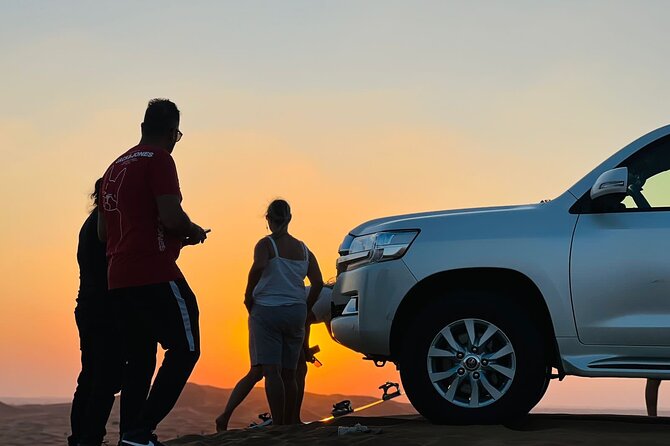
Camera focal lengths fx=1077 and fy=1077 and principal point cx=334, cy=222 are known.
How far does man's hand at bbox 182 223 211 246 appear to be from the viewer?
5.98 metres

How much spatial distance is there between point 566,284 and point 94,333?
291 centimetres

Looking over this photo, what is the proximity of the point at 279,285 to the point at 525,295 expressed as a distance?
228 cm

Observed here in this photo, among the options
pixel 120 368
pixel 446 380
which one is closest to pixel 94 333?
pixel 120 368

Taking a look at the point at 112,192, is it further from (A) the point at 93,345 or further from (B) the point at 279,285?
(B) the point at 279,285

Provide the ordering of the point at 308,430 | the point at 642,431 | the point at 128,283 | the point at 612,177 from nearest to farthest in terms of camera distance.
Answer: the point at 128,283, the point at 612,177, the point at 642,431, the point at 308,430

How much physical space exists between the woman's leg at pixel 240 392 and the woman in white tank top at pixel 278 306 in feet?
0.70

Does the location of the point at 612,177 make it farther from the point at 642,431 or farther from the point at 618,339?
the point at 642,431

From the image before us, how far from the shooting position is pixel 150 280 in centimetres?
586

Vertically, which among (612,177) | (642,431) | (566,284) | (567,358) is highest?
(612,177)

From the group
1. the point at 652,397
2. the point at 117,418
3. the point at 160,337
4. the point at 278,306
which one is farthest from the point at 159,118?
the point at 117,418

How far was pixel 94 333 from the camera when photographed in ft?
21.8

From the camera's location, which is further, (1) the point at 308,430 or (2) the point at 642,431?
(1) the point at 308,430

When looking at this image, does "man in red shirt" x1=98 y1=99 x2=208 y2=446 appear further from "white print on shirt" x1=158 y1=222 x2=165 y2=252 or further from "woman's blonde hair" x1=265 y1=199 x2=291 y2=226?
"woman's blonde hair" x1=265 y1=199 x2=291 y2=226

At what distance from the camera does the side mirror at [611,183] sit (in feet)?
20.4
